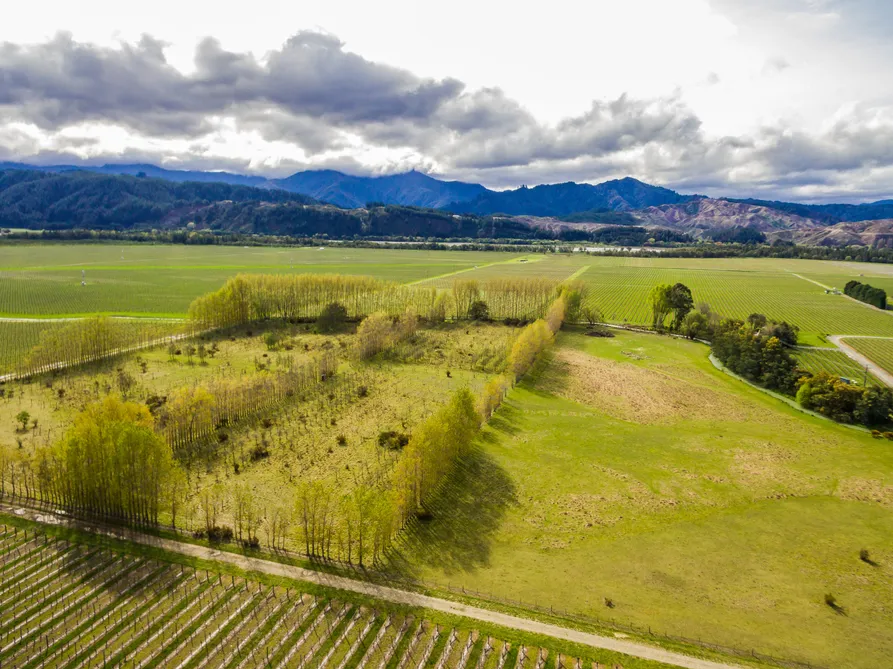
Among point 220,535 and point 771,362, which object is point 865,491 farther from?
point 220,535

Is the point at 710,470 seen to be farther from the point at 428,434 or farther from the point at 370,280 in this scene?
the point at 370,280

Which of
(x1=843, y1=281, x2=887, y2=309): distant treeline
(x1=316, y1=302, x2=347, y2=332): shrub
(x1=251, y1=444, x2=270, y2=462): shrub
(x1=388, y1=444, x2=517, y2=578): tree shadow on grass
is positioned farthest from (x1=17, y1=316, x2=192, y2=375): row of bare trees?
(x1=843, y1=281, x2=887, y2=309): distant treeline

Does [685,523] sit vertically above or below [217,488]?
below

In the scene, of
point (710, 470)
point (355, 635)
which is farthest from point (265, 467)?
point (710, 470)

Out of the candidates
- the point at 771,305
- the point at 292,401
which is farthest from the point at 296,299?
the point at 771,305

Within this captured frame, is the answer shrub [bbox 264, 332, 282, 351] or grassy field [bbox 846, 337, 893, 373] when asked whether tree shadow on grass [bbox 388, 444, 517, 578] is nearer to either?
shrub [bbox 264, 332, 282, 351]

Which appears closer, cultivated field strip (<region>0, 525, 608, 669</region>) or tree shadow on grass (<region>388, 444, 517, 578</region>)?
cultivated field strip (<region>0, 525, 608, 669</region>)
